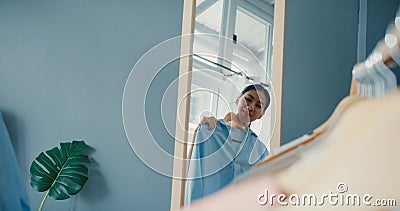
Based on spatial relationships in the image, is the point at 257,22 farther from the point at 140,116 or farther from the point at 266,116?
the point at 140,116

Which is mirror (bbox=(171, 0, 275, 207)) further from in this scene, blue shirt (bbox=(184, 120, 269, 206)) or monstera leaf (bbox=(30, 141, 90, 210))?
monstera leaf (bbox=(30, 141, 90, 210))

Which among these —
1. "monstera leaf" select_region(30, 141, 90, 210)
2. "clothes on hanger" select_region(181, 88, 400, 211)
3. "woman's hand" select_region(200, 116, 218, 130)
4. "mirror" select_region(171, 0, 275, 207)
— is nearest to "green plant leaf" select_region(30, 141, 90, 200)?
"monstera leaf" select_region(30, 141, 90, 210)

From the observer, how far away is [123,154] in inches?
67.1

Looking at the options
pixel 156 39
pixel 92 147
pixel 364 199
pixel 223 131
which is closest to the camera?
pixel 364 199

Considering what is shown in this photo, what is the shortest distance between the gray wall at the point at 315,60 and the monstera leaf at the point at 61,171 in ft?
2.29

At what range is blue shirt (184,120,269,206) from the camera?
1.52 metres

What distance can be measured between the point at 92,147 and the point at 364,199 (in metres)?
1.36

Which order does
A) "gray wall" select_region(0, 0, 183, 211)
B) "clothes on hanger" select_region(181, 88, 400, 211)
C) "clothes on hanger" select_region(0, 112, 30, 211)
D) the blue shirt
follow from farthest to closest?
"gray wall" select_region(0, 0, 183, 211), the blue shirt, "clothes on hanger" select_region(0, 112, 30, 211), "clothes on hanger" select_region(181, 88, 400, 211)

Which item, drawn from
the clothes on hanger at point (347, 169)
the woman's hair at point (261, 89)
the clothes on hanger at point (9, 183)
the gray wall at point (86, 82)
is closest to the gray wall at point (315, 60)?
the woman's hair at point (261, 89)

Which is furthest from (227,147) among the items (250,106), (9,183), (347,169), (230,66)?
(347,169)

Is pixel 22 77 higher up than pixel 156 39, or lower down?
lower down

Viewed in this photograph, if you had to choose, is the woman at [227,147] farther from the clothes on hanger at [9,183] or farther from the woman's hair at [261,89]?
the clothes on hanger at [9,183]

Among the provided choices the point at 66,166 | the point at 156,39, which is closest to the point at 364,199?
the point at 66,166

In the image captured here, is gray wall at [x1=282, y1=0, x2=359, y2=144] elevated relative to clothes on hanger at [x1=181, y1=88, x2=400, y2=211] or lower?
elevated
